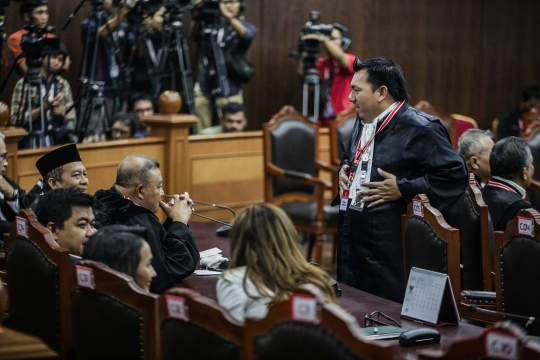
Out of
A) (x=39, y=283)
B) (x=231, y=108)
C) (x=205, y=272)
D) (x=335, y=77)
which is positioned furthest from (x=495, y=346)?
(x=335, y=77)

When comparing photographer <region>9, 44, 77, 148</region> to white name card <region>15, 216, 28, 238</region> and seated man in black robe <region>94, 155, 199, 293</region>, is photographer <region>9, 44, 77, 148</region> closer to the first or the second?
seated man in black robe <region>94, 155, 199, 293</region>

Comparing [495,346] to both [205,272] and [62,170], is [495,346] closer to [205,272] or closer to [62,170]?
[205,272]

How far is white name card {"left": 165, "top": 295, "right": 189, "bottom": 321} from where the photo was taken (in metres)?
2.06

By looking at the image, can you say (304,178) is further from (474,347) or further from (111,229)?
(474,347)

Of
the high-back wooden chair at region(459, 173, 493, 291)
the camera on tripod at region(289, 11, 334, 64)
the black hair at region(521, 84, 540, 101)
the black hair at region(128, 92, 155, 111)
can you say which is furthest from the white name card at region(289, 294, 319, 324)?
the black hair at region(521, 84, 540, 101)

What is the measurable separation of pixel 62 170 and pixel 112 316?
1601mm

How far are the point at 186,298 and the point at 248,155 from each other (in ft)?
14.0

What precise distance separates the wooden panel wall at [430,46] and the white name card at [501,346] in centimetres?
600

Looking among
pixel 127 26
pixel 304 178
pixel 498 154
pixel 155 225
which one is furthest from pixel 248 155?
pixel 155 225

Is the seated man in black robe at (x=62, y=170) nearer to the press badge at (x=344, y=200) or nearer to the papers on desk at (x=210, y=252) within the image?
the papers on desk at (x=210, y=252)

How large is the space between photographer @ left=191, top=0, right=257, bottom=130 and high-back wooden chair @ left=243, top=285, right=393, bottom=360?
4.97 m

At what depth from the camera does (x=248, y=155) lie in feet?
20.6

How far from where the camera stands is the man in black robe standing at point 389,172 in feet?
11.4

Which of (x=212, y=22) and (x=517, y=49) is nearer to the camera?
(x=212, y=22)
